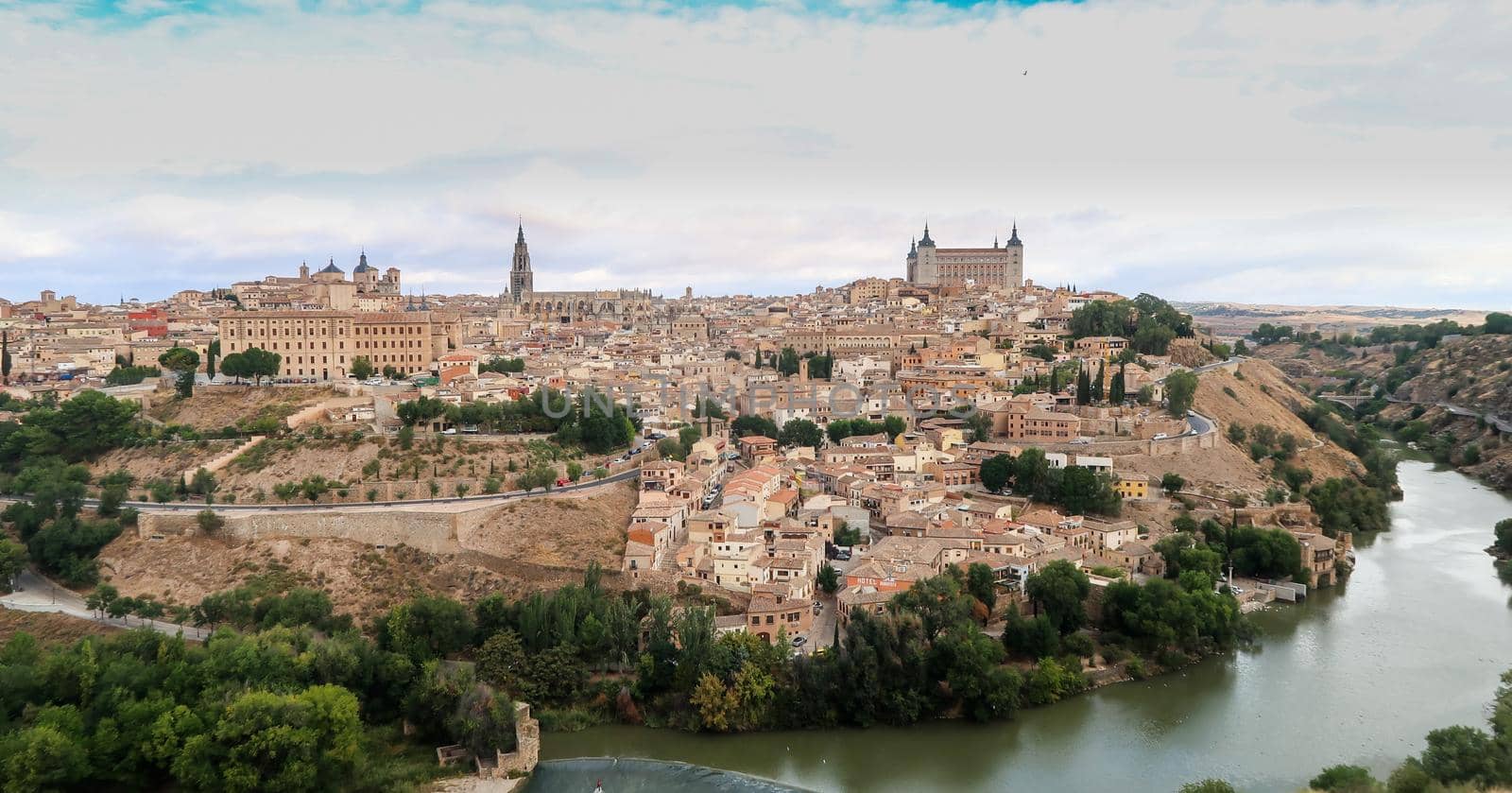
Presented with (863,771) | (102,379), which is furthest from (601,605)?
(102,379)

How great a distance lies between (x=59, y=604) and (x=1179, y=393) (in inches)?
850

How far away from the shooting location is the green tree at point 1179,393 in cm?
2458

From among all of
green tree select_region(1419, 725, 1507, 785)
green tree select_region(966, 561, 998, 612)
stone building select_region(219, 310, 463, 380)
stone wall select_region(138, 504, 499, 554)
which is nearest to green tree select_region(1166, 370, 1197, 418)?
green tree select_region(966, 561, 998, 612)

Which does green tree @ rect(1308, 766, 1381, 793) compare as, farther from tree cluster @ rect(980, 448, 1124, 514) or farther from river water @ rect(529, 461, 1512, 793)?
tree cluster @ rect(980, 448, 1124, 514)

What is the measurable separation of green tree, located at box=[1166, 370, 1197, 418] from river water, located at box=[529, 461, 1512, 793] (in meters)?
9.07

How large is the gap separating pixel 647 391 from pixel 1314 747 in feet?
52.8

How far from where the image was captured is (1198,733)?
12500 mm

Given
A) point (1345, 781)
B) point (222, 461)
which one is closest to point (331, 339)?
point (222, 461)

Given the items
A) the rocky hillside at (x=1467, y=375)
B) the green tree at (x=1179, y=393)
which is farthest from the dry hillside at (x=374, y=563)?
the rocky hillside at (x=1467, y=375)

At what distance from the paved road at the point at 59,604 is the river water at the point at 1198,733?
19.2 ft

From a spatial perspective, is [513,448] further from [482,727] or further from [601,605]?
[482,727]

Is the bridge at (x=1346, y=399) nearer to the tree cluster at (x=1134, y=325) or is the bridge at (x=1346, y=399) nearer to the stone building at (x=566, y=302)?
the tree cluster at (x=1134, y=325)

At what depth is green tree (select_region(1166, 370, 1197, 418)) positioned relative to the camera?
24578mm

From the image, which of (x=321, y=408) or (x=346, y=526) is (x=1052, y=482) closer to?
(x=346, y=526)
